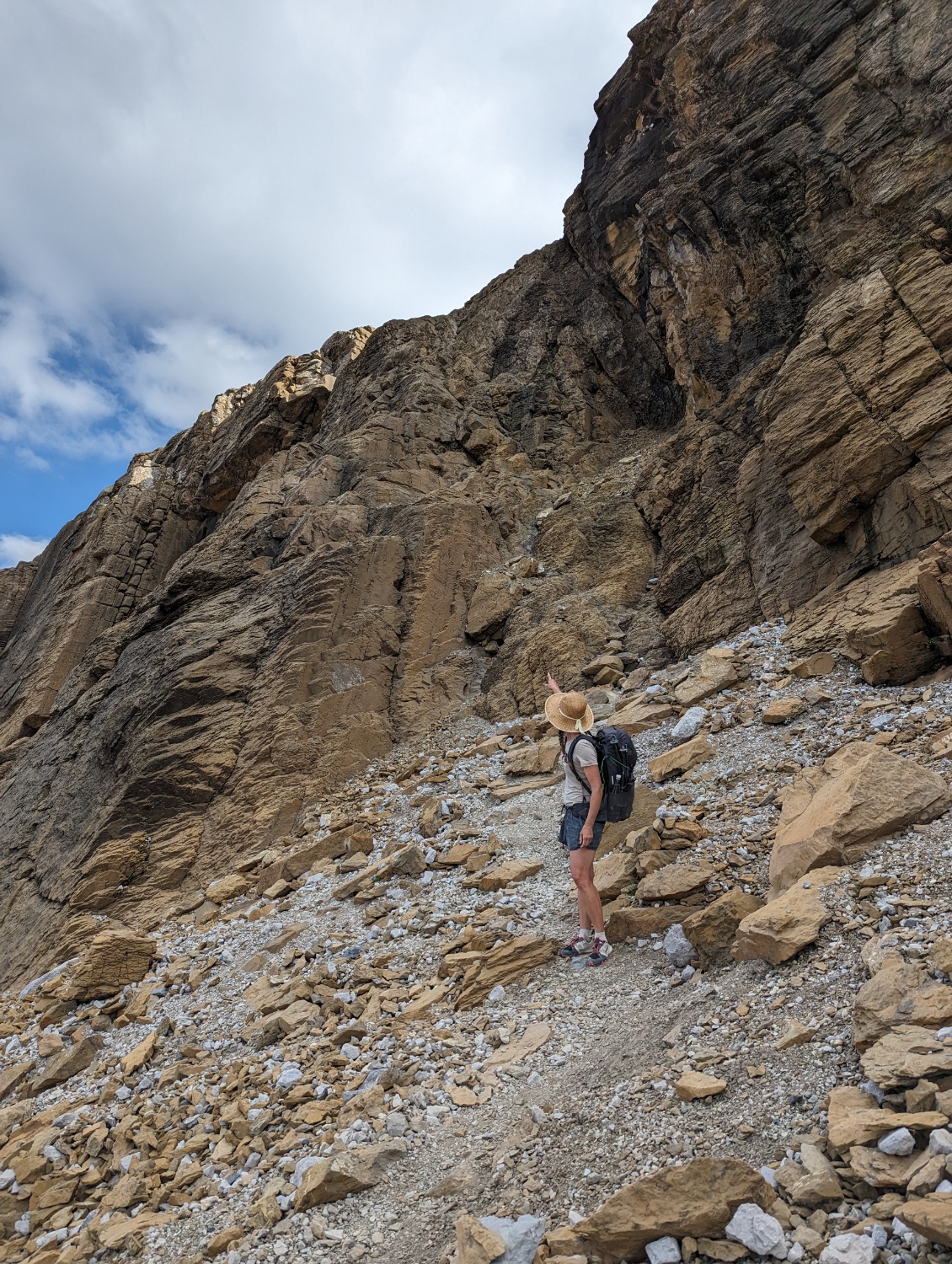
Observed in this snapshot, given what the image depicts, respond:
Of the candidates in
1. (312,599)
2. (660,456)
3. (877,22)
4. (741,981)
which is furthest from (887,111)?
(741,981)

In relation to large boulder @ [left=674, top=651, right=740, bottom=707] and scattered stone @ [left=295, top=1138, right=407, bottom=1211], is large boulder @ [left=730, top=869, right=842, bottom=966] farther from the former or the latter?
large boulder @ [left=674, top=651, right=740, bottom=707]

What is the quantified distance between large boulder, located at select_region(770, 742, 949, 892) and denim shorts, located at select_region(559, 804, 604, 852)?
5.08ft

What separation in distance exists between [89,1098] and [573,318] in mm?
27304

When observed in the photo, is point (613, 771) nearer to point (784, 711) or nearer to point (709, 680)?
point (784, 711)

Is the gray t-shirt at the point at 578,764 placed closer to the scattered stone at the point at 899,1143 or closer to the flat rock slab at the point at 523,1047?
the flat rock slab at the point at 523,1047

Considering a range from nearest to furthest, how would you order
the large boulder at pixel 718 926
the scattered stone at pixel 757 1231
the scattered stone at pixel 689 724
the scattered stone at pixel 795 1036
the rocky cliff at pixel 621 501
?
the scattered stone at pixel 757 1231
the scattered stone at pixel 795 1036
the large boulder at pixel 718 926
the scattered stone at pixel 689 724
the rocky cliff at pixel 621 501

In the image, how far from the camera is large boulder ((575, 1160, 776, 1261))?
3129mm

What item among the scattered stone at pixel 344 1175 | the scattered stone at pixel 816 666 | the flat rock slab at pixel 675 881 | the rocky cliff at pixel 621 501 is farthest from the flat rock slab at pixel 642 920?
the scattered stone at pixel 816 666

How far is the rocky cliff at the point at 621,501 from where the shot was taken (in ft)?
39.0

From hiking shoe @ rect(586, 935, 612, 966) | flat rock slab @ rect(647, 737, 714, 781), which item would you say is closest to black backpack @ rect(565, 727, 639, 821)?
hiking shoe @ rect(586, 935, 612, 966)

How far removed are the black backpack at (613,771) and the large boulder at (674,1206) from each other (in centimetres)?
351

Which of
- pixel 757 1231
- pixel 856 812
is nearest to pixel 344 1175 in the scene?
pixel 757 1231

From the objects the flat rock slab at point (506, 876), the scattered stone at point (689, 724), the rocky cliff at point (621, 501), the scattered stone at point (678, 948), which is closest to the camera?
the scattered stone at point (678, 948)

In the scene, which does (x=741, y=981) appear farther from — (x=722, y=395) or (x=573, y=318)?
(x=573, y=318)
